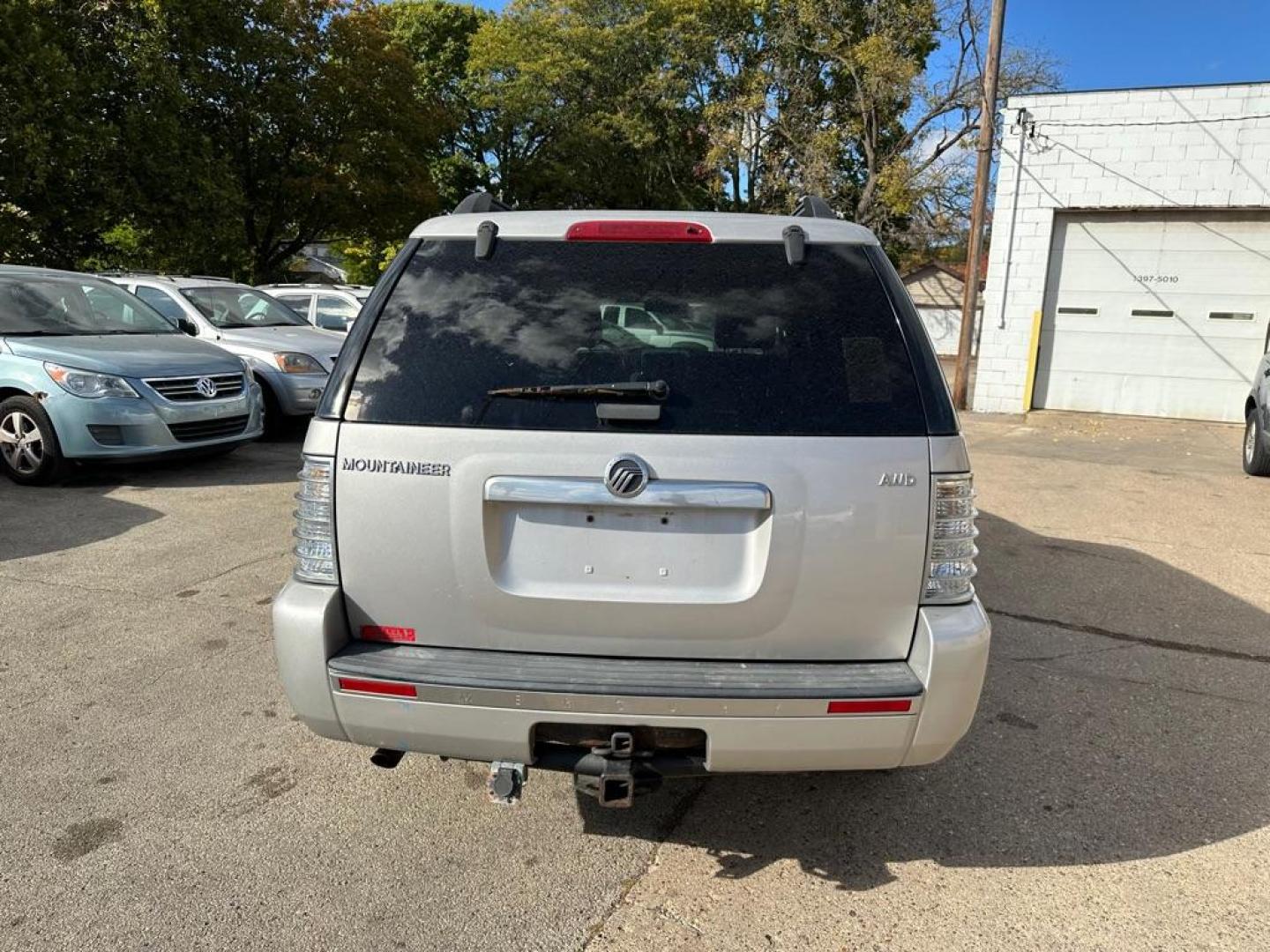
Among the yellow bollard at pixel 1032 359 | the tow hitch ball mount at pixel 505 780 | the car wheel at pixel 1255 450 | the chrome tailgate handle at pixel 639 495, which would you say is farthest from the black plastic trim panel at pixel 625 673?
the yellow bollard at pixel 1032 359

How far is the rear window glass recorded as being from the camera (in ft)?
7.72

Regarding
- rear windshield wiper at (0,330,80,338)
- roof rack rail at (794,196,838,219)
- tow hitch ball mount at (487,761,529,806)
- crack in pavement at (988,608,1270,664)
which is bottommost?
crack in pavement at (988,608,1270,664)

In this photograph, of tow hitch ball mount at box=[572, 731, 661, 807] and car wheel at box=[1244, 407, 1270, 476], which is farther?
car wheel at box=[1244, 407, 1270, 476]

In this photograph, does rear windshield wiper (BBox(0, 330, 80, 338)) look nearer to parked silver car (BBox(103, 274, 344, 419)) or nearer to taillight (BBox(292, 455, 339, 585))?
parked silver car (BBox(103, 274, 344, 419))

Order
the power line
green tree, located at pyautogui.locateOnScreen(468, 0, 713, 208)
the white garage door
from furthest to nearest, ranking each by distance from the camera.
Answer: green tree, located at pyautogui.locateOnScreen(468, 0, 713, 208)
the white garage door
the power line

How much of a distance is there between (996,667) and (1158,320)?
439 inches

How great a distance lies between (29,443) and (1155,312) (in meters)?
14.2

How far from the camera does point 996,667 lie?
413cm

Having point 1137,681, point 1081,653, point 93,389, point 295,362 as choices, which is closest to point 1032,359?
point 1081,653

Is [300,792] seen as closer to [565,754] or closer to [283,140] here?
[565,754]

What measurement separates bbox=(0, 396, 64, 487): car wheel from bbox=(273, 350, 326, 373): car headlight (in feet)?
9.08

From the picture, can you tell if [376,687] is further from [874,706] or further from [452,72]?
[452,72]

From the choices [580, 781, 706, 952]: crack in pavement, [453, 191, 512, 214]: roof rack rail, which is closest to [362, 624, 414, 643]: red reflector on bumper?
[580, 781, 706, 952]: crack in pavement

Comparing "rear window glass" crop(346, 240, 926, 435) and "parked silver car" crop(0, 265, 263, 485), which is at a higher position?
"rear window glass" crop(346, 240, 926, 435)
